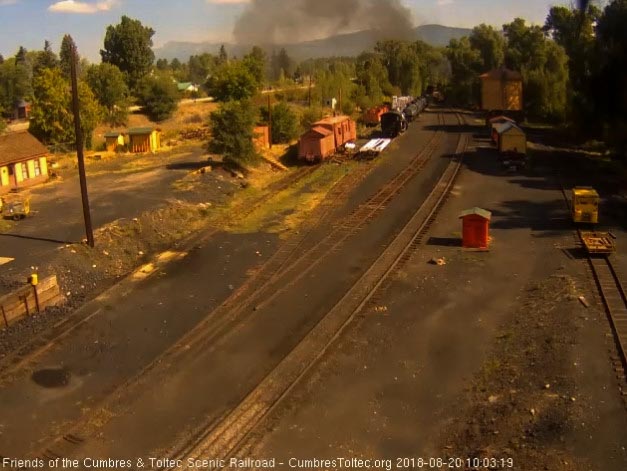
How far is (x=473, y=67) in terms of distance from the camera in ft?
273

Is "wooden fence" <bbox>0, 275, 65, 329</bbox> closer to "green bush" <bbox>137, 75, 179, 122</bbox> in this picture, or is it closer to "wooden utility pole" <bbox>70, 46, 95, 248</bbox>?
"wooden utility pole" <bbox>70, 46, 95, 248</bbox>

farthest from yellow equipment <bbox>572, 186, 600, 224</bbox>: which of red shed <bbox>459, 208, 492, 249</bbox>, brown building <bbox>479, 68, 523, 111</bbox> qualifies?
brown building <bbox>479, 68, 523, 111</bbox>

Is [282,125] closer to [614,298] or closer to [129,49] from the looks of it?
[614,298]

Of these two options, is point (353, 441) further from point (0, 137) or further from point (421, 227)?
point (0, 137)

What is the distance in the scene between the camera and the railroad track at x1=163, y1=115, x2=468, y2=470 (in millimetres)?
9781

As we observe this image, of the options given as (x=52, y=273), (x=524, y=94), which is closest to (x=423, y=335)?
(x=52, y=273)

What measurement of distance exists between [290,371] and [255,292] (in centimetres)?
466

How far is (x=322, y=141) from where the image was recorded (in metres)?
A: 36.7

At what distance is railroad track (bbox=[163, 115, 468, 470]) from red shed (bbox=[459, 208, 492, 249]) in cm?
172

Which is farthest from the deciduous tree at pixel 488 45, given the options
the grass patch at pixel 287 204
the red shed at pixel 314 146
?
the grass patch at pixel 287 204

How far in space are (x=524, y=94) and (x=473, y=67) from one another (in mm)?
21984

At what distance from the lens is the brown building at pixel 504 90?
60.3 metres

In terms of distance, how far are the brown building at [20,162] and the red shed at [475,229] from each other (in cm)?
2215

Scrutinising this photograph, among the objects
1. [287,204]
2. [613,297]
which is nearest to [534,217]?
[613,297]
